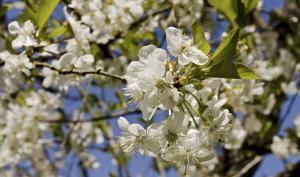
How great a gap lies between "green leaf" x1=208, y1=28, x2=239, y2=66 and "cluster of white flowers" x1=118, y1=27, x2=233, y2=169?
0.02 m

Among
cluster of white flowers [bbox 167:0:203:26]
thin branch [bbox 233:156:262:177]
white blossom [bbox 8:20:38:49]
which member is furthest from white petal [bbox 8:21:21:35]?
thin branch [bbox 233:156:262:177]

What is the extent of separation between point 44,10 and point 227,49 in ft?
1.72

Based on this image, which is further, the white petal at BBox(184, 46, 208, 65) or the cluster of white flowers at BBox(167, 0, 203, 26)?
the cluster of white flowers at BBox(167, 0, 203, 26)

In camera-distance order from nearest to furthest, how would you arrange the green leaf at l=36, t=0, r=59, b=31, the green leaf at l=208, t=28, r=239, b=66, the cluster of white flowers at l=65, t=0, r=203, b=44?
the green leaf at l=208, t=28, r=239, b=66 < the green leaf at l=36, t=0, r=59, b=31 < the cluster of white flowers at l=65, t=0, r=203, b=44

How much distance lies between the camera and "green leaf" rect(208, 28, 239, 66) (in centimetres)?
80

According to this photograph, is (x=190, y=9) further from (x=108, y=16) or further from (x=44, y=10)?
(x=44, y=10)

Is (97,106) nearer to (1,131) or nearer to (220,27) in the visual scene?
(1,131)

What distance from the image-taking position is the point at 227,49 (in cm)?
81

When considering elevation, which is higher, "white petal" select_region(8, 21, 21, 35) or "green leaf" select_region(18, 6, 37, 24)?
"green leaf" select_region(18, 6, 37, 24)

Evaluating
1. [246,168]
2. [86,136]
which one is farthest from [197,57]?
[86,136]

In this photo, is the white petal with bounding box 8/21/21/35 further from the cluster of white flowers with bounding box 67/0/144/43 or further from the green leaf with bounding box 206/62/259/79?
the green leaf with bounding box 206/62/259/79

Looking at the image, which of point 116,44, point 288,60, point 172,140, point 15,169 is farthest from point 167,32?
point 15,169

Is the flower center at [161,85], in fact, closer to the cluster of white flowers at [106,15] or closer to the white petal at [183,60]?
the white petal at [183,60]

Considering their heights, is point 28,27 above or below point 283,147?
above
